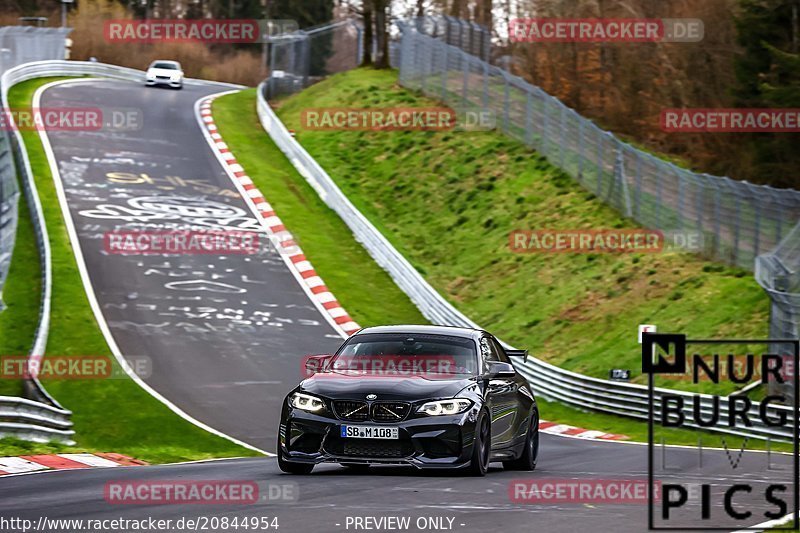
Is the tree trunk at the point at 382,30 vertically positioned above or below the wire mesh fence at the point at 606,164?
above

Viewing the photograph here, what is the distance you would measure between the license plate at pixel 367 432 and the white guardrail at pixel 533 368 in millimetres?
4670

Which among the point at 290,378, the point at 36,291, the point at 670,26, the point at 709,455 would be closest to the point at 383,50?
the point at 670,26

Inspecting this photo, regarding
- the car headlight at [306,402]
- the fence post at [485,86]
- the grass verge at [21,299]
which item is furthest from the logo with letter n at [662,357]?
the fence post at [485,86]

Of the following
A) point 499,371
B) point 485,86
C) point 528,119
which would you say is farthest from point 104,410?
point 485,86

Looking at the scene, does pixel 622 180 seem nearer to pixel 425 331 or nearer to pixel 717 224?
pixel 717 224

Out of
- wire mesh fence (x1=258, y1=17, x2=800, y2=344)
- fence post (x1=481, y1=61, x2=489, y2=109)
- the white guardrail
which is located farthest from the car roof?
fence post (x1=481, y1=61, x2=489, y2=109)

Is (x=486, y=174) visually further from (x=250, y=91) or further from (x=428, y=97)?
(x=250, y=91)

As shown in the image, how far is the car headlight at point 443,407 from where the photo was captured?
11492 millimetres

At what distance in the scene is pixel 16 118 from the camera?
43062 millimetres

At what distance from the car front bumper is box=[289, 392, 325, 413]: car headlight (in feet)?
0.18

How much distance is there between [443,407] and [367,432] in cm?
70

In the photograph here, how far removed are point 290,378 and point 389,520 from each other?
14758 mm

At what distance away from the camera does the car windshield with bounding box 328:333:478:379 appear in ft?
40.3

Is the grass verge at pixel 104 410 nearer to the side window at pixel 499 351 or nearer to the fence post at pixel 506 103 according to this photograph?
the side window at pixel 499 351
